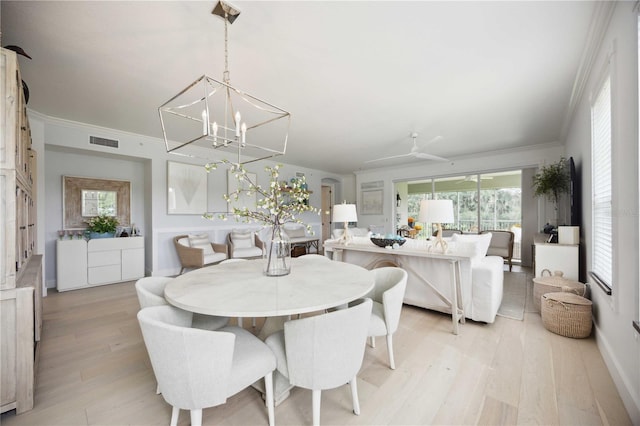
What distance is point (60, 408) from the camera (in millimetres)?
1609

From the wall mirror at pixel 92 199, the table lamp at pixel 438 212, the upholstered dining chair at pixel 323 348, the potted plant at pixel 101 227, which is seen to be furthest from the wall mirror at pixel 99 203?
the table lamp at pixel 438 212

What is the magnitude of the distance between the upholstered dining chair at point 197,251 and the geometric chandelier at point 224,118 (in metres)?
1.70

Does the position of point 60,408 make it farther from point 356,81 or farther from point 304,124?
point 304,124

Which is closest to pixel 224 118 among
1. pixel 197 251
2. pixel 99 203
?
pixel 197 251

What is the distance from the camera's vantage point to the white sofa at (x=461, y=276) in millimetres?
2668

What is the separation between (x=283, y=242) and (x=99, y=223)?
4139 millimetres

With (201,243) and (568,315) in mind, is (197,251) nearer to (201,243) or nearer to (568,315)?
(201,243)

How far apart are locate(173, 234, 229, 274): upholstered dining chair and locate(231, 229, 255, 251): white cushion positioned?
0.34 meters

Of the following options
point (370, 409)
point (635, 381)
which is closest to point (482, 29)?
point (635, 381)

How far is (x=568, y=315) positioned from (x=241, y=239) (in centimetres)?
508

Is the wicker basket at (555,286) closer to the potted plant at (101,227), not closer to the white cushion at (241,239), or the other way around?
the white cushion at (241,239)

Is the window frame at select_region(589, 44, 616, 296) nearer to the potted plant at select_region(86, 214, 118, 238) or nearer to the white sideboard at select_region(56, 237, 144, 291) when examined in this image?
the white sideboard at select_region(56, 237, 144, 291)

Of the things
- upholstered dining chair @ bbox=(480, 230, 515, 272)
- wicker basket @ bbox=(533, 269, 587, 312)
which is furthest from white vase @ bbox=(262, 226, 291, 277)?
upholstered dining chair @ bbox=(480, 230, 515, 272)

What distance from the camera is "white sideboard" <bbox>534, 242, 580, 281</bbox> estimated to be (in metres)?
3.06
